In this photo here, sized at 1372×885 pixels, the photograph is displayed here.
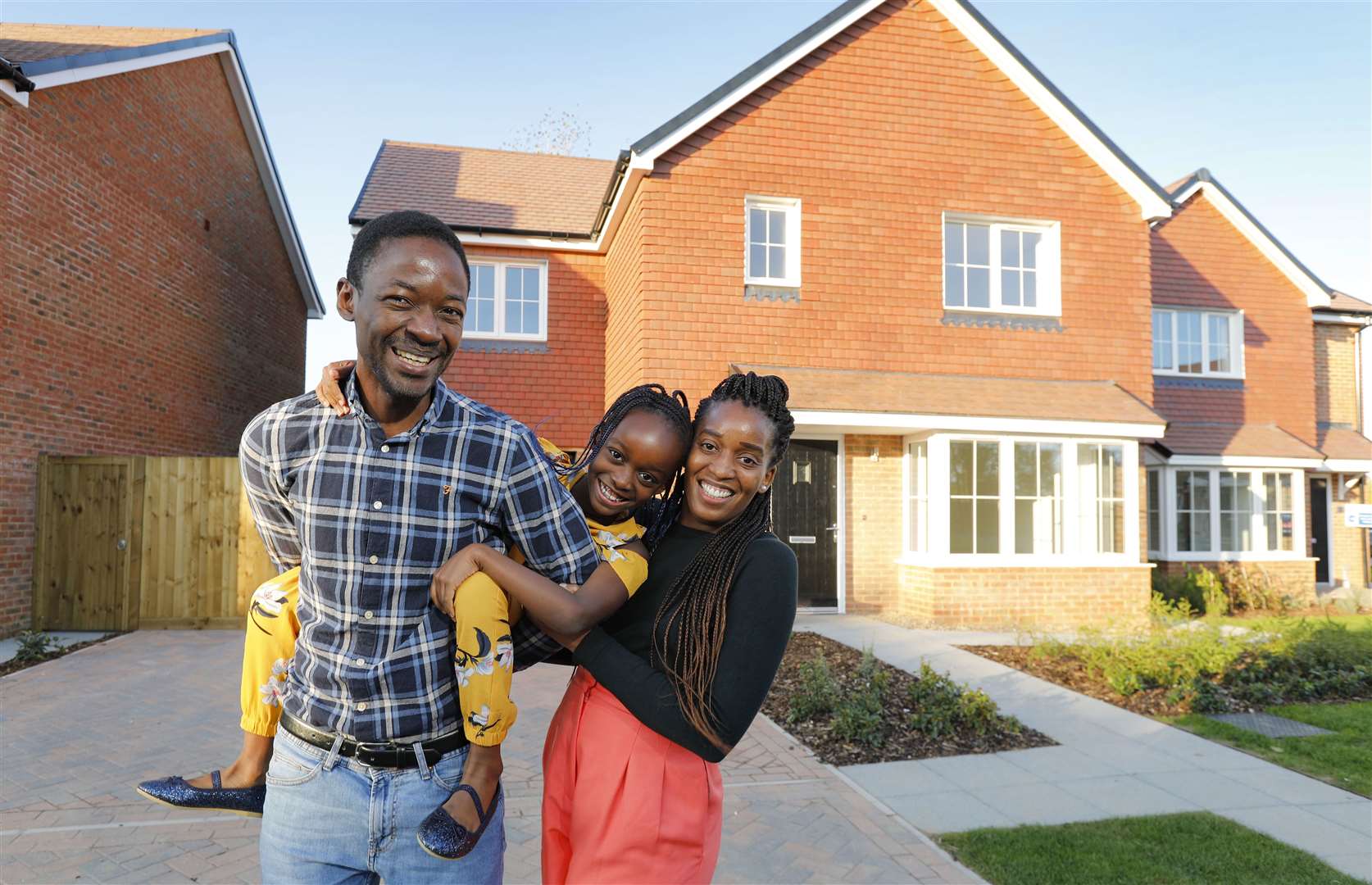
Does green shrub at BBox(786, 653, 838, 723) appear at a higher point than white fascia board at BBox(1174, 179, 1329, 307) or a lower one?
lower

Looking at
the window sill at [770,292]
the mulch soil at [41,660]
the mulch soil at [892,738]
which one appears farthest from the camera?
the window sill at [770,292]

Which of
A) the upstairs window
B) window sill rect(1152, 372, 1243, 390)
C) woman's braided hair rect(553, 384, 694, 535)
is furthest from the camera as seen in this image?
the upstairs window

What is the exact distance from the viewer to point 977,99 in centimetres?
1200

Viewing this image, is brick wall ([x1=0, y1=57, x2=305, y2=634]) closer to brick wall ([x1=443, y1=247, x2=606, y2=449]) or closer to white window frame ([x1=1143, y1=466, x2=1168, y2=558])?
brick wall ([x1=443, y1=247, x2=606, y2=449])

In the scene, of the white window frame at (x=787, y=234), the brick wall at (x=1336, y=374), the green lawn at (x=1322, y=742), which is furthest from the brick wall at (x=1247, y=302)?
the green lawn at (x=1322, y=742)

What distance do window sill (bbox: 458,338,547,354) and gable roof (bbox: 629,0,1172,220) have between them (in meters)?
3.66

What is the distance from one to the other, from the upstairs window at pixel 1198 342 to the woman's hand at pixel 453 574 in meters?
16.4

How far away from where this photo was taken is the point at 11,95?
9.02 metres

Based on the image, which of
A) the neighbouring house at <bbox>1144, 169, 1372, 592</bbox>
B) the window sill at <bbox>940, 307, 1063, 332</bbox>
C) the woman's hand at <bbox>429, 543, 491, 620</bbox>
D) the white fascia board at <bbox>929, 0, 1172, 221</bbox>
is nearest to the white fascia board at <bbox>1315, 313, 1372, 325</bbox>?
the neighbouring house at <bbox>1144, 169, 1372, 592</bbox>

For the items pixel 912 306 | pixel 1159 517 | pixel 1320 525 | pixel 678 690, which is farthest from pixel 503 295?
pixel 1320 525

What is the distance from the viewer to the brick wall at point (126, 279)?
9.32 metres

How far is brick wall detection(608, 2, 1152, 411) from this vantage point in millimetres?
10938

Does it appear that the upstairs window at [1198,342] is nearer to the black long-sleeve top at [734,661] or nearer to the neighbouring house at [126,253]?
the black long-sleeve top at [734,661]

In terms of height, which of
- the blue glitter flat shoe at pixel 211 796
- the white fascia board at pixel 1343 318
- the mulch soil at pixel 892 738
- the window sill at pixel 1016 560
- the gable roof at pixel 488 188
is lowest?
the mulch soil at pixel 892 738
